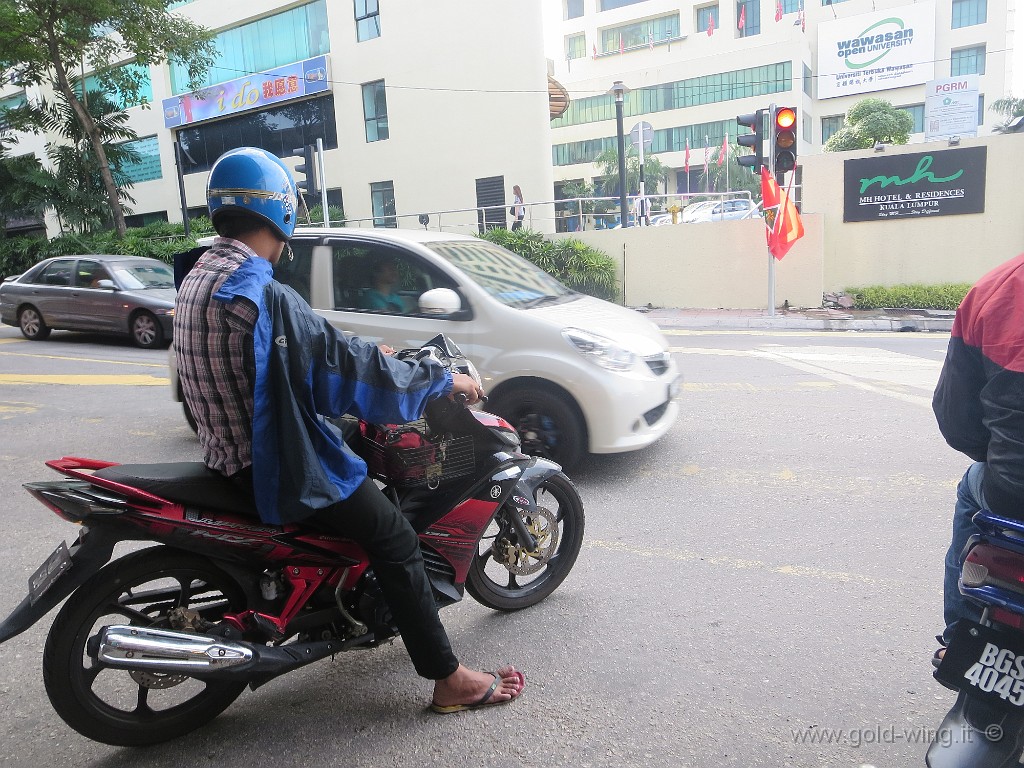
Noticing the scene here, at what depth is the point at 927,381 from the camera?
320 inches

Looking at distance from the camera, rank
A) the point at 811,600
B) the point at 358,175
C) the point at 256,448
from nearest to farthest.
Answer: the point at 256,448, the point at 811,600, the point at 358,175

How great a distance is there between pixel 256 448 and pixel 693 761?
1.67 metres

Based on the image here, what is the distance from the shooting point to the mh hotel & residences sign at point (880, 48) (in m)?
55.7

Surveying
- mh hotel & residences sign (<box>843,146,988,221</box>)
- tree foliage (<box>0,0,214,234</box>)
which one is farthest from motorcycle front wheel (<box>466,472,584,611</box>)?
tree foliage (<box>0,0,214,234</box>)

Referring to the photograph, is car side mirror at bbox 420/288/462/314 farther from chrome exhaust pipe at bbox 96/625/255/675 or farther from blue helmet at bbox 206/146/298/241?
chrome exhaust pipe at bbox 96/625/255/675

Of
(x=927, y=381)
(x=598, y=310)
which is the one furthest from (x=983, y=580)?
(x=927, y=381)

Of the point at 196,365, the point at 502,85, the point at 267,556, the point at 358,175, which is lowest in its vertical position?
the point at 267,556

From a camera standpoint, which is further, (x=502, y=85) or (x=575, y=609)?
(x=502, y=85)

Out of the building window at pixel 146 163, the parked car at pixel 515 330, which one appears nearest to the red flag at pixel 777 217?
the parked car at pixel 515 330

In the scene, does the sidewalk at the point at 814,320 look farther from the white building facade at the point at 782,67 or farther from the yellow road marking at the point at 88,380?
the white building facade at the point at 782,67

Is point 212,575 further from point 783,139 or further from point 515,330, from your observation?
point 783,139

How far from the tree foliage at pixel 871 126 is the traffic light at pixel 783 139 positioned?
79.8 ft

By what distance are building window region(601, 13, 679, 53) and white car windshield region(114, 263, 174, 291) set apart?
56.0 metres

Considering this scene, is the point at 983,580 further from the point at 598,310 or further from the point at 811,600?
the point at 598,310
